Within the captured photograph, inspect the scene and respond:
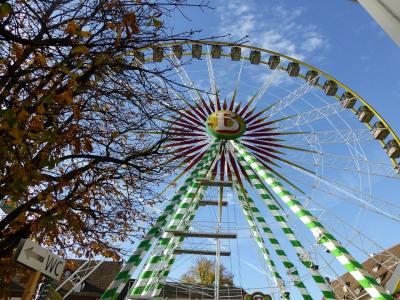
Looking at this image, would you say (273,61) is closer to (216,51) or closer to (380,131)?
(216,51)

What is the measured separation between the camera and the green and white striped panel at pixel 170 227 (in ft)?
34.7

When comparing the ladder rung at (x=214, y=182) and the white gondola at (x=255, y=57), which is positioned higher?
the white gondola at (x=255, y=57)

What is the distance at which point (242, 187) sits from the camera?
50.0 feet

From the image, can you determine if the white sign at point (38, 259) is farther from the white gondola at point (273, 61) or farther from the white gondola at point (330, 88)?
the white gondola at point (330, 88)

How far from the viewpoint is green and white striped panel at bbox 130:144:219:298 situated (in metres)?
10.6

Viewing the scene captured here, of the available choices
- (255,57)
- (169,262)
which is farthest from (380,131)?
(169,262)

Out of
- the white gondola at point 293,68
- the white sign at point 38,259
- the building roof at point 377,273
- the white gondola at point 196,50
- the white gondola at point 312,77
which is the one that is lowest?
the white sign at point 38,259

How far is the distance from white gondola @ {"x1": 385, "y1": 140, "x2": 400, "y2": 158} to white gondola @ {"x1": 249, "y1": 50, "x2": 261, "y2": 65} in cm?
667

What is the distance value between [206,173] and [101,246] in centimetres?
701

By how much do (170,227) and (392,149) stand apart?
10.4 meters

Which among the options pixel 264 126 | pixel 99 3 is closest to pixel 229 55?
pixel 264 126

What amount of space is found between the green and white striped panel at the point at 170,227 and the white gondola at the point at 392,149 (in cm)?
734

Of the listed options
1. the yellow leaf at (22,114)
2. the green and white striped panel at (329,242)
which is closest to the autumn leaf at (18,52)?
the yellow leaf at (22,114)

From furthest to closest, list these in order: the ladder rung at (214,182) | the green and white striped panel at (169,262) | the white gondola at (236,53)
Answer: the white gondola at (236,53)
the green and white striped panel at (169,262)
the ladder rung at (214,182)
